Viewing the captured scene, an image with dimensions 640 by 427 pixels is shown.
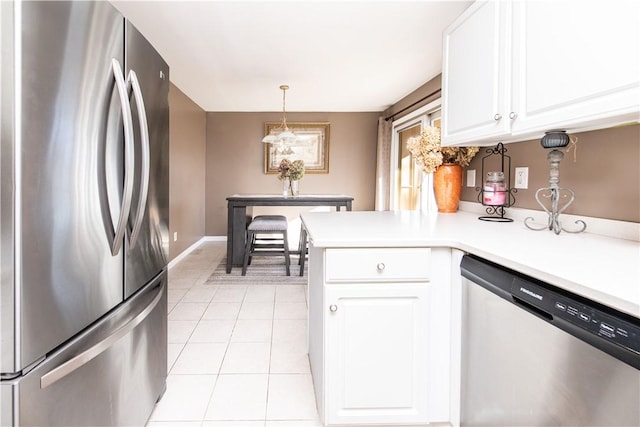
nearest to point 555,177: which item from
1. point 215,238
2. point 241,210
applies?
point 241,210

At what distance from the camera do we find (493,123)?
144cm

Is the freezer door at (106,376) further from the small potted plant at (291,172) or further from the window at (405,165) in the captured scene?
the window at (405,165)

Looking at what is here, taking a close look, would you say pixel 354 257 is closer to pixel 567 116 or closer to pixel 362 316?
pixel 362 316

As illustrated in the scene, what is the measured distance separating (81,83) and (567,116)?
4.82ft

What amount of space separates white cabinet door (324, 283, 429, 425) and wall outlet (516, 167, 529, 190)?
3.42 feet

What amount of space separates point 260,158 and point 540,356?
5.30 m

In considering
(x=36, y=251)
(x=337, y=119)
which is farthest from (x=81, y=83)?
(x=337, y=119)

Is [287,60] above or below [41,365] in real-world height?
above

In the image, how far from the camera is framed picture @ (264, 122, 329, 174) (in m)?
5.63

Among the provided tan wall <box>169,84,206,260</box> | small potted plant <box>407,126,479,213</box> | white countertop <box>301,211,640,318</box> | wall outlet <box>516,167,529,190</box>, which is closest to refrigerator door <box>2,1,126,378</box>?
white countertop <box>301,211,640,318</box>

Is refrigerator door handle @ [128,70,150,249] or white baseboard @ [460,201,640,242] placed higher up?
refrigerator door handle @ [128,70,150,249]

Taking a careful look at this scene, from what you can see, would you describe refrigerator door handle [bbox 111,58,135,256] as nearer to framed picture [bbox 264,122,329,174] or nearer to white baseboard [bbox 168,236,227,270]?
white baseboard [bbox 168,236,227,270]

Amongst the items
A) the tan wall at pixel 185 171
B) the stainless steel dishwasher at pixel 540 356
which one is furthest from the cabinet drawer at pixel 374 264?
the tan wall at pixel 185 171

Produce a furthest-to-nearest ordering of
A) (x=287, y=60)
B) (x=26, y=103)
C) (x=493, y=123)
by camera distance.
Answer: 1. (x=287, y=60)
2. (x=493, y=123)
3. (x=26, y=103)
